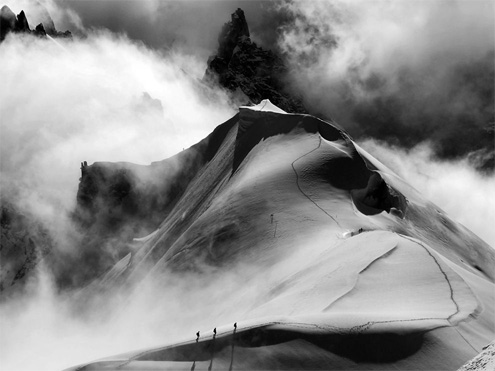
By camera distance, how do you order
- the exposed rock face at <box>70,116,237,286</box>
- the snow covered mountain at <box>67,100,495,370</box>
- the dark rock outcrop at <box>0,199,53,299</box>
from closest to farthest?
the snow covered mountain at <box>67,100,495,370</box> < the exposed rock face at <box>70,116,237,286</box> < the dark rock outcrop at <box>0,199,53,299</box>

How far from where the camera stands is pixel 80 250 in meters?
113

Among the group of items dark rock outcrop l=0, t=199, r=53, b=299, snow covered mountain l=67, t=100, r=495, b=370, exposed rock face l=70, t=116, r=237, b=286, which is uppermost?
dark rock outcrop l=0, t=199, r=53, b=299

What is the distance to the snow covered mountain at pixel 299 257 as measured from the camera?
31891 millimetres

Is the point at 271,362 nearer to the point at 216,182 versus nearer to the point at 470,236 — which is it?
the point at 470,236

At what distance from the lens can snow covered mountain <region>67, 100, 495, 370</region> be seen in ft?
105

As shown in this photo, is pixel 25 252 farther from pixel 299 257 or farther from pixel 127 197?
pixel 299 257

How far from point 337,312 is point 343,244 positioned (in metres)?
14.4

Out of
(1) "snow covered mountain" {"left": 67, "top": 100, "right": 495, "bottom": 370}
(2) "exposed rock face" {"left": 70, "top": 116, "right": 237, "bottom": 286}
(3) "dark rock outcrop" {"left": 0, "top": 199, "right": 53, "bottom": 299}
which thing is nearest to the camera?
(1) "snow covered mountain" {"left": 67, "top": 100, "right": 495, "bottom": 370}

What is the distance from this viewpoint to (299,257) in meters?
51.5

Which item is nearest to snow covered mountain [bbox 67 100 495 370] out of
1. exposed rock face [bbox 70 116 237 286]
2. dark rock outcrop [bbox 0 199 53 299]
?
exposed rock face [bbox 70 116 237 286]

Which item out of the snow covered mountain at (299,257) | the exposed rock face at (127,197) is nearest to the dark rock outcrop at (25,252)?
the exposed rock face at (127,197)

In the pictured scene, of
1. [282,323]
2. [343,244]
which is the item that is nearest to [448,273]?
[343,244]

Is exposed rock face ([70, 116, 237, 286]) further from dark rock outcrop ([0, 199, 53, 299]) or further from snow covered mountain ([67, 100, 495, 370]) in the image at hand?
dark rock outcrop ([0, 199, 53, 299])

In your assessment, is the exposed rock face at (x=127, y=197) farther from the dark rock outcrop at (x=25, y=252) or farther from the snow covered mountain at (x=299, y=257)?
the dark rock outcrop at (x=25, y=252)
